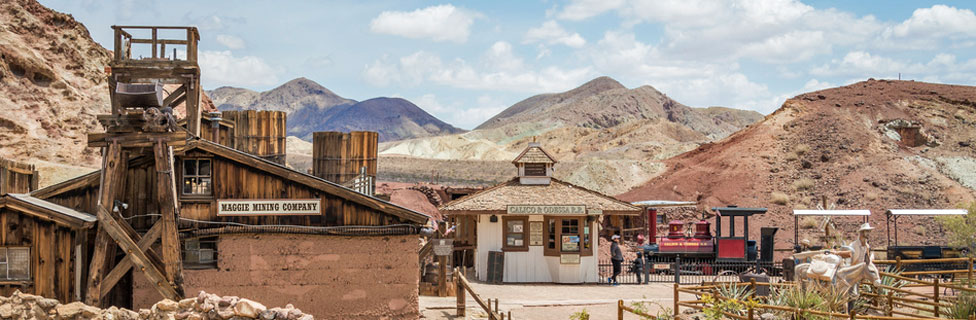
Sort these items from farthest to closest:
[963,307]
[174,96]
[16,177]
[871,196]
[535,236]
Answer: [871,196], [535,236], [16,177], [174,96], [963,307]

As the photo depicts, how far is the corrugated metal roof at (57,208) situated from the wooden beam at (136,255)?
0.37 meters

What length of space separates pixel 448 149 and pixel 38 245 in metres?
101

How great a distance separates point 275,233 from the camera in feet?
57.0

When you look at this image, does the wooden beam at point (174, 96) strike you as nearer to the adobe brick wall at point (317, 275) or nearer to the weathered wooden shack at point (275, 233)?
the weathered wooden shack at point (275, 233)

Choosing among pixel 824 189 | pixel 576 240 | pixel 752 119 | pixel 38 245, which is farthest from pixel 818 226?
pixel 752 119

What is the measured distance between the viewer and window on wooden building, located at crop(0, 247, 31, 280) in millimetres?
16125

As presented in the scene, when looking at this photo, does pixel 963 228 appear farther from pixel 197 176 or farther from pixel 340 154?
pixel 197 176

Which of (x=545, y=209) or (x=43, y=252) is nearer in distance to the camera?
A: (x=43, y=252)

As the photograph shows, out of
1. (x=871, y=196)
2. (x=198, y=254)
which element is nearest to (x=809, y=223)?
(x=871, y=196)

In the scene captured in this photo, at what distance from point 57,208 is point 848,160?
55.2 meters

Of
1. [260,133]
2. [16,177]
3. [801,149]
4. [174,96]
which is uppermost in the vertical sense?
[801,149]

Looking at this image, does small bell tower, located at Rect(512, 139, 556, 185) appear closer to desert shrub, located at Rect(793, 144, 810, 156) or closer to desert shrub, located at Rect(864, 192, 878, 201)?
desert shrub, located at Rect(864, 192, 878, 201)

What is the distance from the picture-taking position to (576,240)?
83.3ft

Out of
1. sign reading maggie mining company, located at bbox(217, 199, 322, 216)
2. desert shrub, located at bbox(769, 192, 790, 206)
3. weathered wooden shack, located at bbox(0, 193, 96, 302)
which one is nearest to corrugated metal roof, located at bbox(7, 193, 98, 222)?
weathered wooden shack, located at bbox(0, 193, 96, 302)
